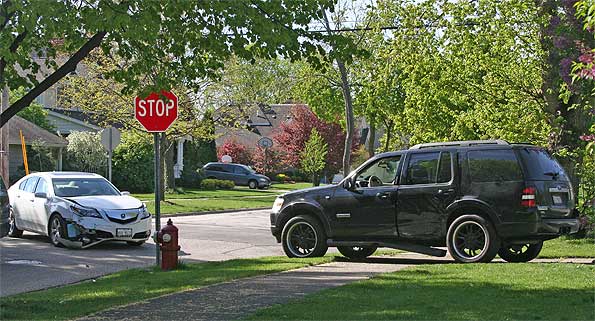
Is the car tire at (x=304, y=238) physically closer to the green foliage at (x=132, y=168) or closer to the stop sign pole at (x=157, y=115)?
the stop sign pole at (x=157, y=115)

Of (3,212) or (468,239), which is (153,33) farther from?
(3,212)

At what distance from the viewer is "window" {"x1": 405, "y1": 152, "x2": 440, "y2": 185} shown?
47.7 ft

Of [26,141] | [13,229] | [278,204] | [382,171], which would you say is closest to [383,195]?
[382,171]

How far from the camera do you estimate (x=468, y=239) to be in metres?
13.9

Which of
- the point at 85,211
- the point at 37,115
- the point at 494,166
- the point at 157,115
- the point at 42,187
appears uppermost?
the point at 37,115

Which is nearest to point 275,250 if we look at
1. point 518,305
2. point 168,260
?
point 168,260

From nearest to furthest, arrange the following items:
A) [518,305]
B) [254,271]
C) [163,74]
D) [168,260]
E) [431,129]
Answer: [518,305], [163,74], [254,271], [168,260], [431,129]

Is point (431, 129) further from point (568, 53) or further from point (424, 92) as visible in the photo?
point (568, 53)

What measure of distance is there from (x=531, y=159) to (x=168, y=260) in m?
5.69

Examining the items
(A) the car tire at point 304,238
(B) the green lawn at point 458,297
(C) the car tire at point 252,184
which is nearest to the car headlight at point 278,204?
(A) the car tire at point 304,238

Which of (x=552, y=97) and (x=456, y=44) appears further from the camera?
(x=456, y=44)

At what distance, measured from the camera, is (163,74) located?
1212cm

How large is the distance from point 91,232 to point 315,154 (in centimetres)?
4703

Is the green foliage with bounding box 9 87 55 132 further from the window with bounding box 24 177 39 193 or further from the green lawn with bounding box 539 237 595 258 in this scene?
the green lawn with bounding box 539 237 595 258
